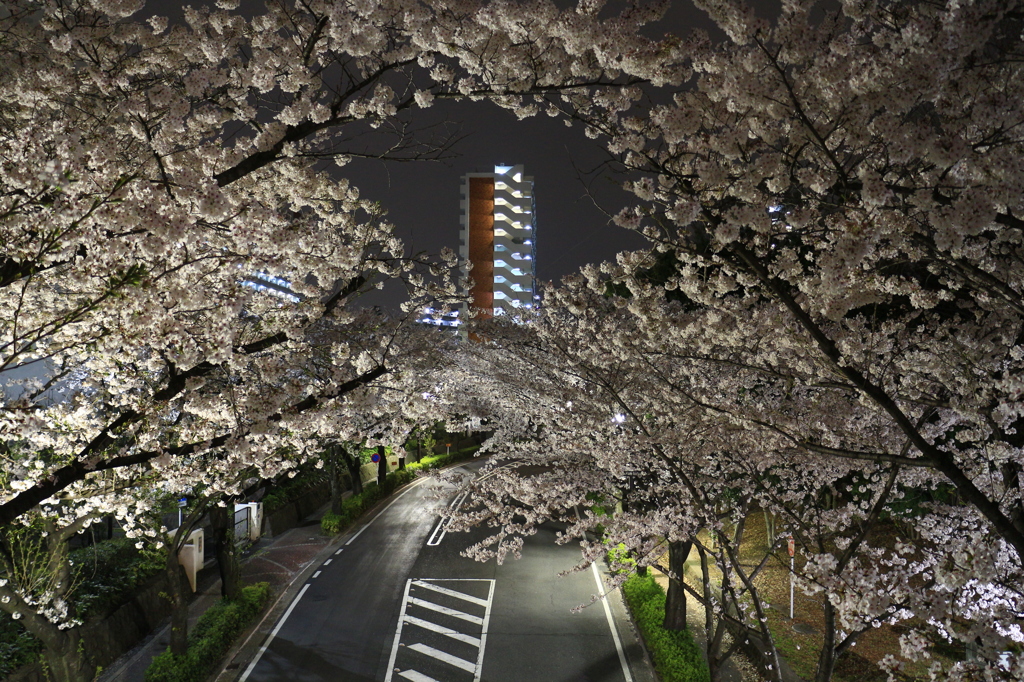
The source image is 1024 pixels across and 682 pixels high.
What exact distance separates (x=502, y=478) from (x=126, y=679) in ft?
26.0

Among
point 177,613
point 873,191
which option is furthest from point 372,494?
point 873,191

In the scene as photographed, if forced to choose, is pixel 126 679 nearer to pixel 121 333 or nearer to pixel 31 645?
pixel 31 645

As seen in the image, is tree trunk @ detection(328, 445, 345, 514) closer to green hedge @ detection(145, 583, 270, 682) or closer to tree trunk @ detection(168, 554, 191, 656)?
green hedge @ detection(145, 583, 270, 682)

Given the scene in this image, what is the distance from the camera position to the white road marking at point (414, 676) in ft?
34.2

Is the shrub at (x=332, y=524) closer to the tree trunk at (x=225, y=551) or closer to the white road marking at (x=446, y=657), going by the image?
the tree trunk at (x=225, y=551)

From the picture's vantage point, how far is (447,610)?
13586 mm

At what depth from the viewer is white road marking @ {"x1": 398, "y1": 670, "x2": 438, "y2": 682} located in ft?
34.2

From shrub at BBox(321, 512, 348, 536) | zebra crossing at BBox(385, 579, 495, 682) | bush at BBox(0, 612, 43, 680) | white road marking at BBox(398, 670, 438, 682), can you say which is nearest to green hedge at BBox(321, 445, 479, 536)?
shrub at BBox(321, 512, 348, 536)

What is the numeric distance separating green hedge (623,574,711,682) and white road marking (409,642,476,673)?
366 centimetres

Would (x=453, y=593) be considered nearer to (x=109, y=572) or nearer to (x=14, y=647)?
(x=109, y=572)

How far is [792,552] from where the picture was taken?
12.1 meters

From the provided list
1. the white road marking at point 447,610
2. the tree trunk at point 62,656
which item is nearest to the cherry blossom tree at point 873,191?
the tree trunk at point 62,656

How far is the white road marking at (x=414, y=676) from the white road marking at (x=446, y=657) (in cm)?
64

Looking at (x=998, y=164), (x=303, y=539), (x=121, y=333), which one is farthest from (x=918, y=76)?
(x=303, y=539)
